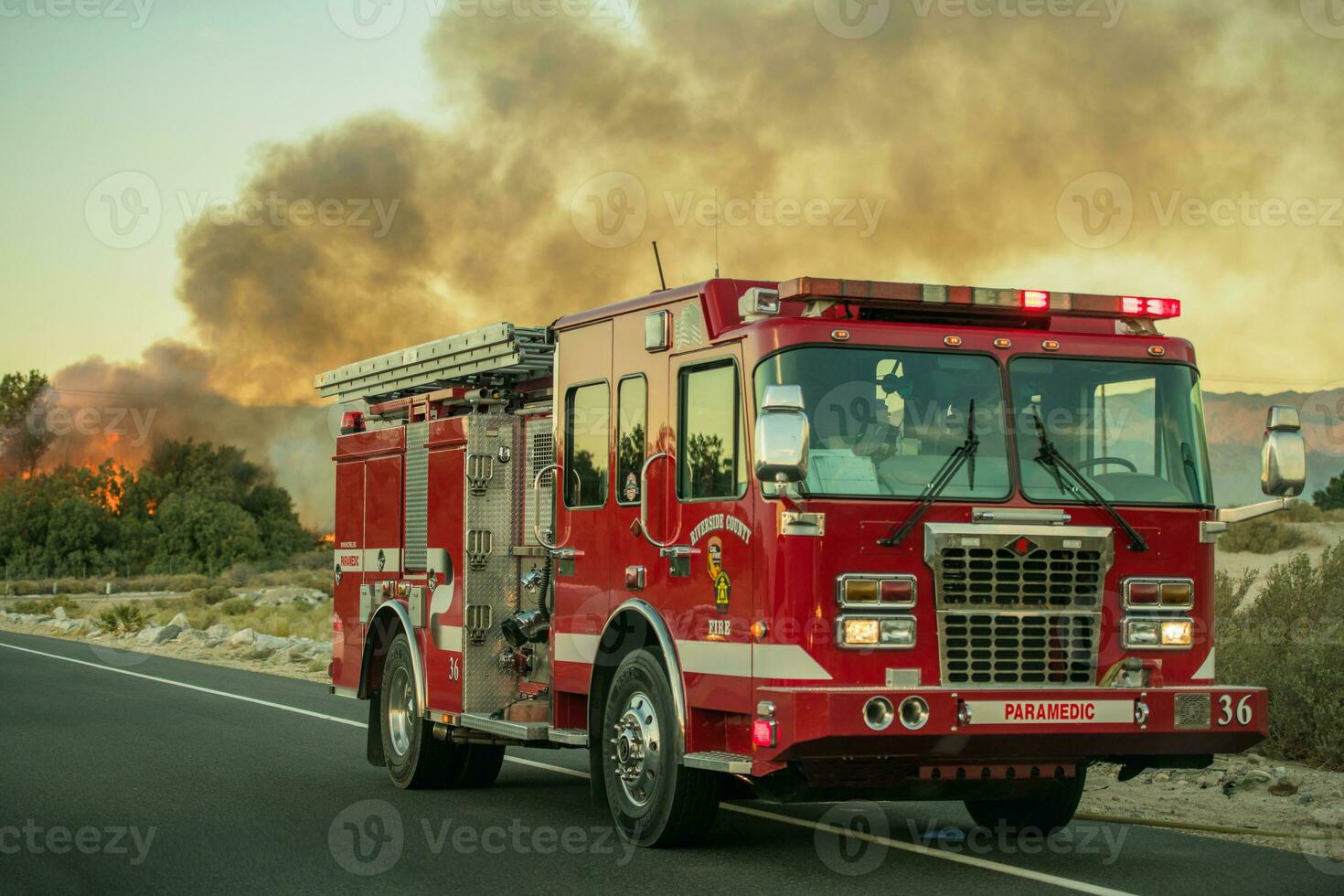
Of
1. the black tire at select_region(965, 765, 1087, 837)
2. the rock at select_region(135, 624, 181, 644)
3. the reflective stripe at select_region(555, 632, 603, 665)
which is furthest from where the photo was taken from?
the rock at select_region(135, 624, 181, 644)

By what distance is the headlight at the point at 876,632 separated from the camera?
8.27 metres

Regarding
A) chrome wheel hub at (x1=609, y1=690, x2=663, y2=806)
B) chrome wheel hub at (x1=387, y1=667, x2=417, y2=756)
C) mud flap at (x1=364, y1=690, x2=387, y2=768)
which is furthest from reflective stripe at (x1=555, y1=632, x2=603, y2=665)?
mud flap at (x1=364, y1=690, x2=387, y2=768)

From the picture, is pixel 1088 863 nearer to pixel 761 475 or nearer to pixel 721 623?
pixel 721 623

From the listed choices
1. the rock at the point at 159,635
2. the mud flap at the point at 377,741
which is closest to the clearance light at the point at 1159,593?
the mud flap at the point at 377,741

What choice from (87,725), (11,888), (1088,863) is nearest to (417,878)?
(11,888)

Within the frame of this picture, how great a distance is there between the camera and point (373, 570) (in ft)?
44.7

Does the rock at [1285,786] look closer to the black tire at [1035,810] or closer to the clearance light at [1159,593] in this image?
the black tire at [1035,810]

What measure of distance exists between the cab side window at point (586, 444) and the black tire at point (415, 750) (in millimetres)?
2585

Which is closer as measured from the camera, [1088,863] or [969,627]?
[969,627]

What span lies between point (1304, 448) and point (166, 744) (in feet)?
34.0

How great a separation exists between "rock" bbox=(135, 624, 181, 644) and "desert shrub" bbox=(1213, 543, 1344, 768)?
2540 cm

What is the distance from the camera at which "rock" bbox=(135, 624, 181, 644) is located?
123 feet

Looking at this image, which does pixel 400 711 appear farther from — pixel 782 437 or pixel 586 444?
pixel 782 437

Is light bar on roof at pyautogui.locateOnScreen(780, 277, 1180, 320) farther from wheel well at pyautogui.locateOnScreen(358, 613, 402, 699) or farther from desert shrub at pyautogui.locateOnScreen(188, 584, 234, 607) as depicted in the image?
desert shrub at pyautogui.locateOnScreen(188, 584, 234, 607)
